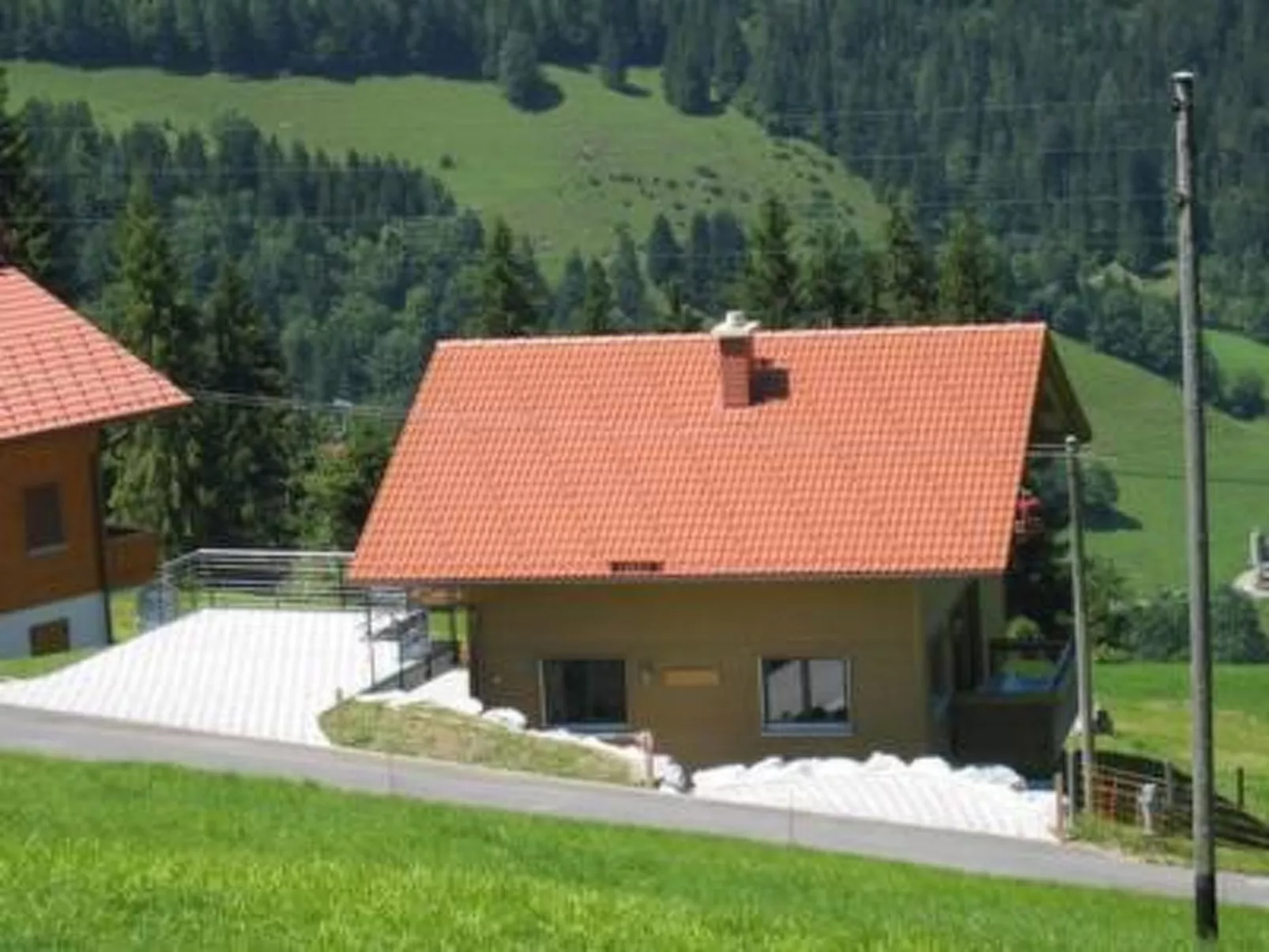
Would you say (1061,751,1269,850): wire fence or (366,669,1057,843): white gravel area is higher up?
(366,669,1057,843): white gravel area

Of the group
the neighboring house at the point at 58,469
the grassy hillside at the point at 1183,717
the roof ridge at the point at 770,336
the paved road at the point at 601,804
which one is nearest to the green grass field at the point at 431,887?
the paved road at the point at 601,804

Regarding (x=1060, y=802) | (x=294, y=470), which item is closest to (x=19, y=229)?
(x=294, y=470)

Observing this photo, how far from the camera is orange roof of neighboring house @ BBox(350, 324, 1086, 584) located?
38.1 m

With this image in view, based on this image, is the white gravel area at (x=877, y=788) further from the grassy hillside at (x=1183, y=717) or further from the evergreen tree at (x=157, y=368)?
the evergreen tree at (x=157, y=368)

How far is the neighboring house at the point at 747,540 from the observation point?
125 ft

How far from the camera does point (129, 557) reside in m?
47.2

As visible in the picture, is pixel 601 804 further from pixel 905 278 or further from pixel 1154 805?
pixel 905 278

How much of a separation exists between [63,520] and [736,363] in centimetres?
1216

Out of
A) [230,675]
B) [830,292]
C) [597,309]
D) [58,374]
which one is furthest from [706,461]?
[597,309]

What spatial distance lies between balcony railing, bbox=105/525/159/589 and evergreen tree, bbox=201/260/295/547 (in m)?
29.6

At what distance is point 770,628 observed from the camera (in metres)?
38.4

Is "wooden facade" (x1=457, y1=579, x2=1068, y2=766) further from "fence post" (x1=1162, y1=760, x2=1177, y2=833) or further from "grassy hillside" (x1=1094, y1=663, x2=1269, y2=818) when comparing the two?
"grassy hillside" (x1=1094, y1=663, x2=1269, y2=818)

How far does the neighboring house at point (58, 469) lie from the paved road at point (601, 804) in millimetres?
10122

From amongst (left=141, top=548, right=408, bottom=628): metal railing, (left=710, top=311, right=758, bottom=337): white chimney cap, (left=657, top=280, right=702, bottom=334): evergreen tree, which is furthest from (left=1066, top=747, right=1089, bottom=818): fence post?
(left=657, top=280, right=702, bottom=334): evergreen tree
